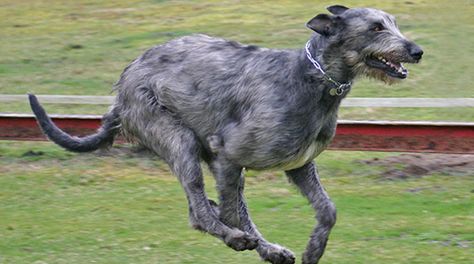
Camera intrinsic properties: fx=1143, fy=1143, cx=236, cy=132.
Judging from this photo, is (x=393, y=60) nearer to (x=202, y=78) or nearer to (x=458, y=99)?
(x=202, y=78)

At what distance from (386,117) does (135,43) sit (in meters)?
5.30

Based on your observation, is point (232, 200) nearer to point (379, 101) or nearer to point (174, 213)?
point (174, 213)

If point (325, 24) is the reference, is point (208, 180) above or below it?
below

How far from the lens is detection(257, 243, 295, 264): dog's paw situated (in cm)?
798

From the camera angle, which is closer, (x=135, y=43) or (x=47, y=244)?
(x=47, y=244)

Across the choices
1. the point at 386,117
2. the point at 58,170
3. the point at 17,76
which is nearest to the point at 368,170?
the point at 386,117

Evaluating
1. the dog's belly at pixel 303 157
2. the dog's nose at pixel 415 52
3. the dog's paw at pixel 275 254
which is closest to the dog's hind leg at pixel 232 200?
the dog's paw at pixel 275 254

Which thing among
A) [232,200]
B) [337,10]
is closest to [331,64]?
[337,10]

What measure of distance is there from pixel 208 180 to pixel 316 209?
376 centimetres

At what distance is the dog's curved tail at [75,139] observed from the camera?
28.2ft

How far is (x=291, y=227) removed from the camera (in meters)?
9.91

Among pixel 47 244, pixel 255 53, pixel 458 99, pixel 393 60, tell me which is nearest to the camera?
pixel 393 60

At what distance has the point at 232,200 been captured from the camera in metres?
7.97

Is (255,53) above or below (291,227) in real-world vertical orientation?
above
